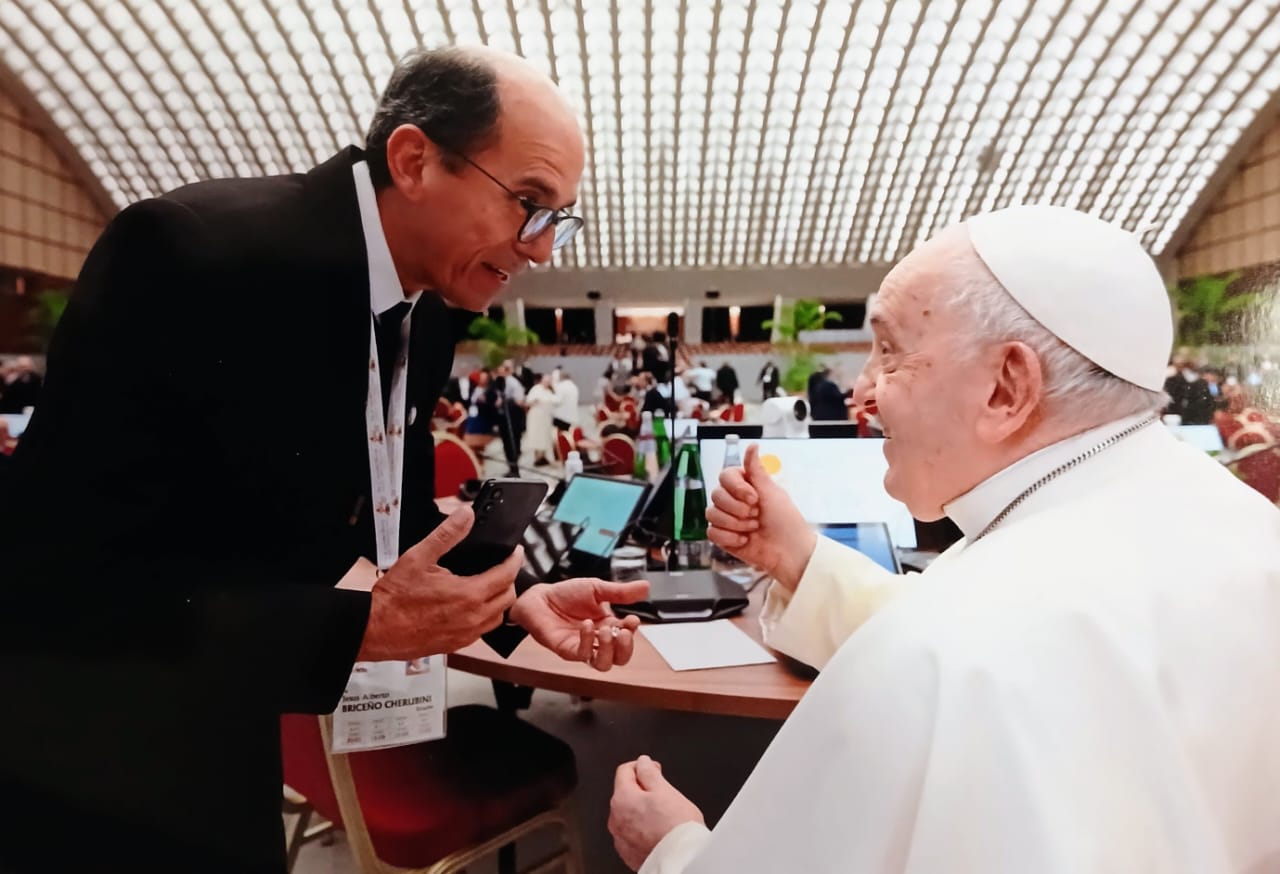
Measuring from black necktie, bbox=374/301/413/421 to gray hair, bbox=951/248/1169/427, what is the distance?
3.42 ft

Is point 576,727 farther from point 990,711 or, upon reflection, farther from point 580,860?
point 990,711

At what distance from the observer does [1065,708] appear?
2.34 feet

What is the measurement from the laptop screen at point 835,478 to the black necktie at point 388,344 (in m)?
1.13

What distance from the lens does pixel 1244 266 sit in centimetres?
236

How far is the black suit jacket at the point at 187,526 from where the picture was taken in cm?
102

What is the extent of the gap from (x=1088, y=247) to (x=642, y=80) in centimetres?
1791

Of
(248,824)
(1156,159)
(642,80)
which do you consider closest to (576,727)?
(248,824)

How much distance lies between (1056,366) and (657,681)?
38.2 inches

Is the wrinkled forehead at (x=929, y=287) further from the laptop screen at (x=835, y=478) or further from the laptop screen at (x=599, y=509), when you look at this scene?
the laptop screen at (x=599, y=509)

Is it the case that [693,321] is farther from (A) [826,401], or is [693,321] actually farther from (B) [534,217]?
(B) [534,217]

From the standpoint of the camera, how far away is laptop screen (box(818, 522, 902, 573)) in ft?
6.63

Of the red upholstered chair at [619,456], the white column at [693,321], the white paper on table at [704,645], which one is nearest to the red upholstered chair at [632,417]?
the red upholstered chair at [619,456]

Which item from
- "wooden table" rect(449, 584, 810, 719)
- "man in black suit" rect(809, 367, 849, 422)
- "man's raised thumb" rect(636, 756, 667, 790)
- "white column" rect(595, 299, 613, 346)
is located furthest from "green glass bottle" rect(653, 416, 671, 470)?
"white column" rect(595, 299, 613, 346)

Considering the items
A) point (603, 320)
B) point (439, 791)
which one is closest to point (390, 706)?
point (439, 791)
